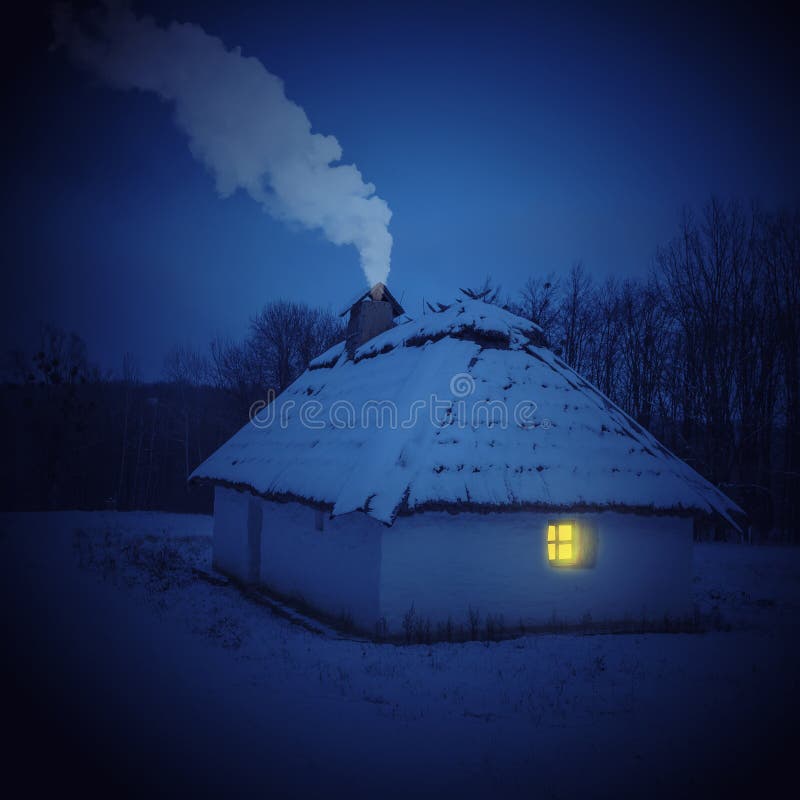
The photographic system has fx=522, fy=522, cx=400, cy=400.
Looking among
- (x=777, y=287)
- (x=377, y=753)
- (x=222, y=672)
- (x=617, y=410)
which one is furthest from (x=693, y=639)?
(x=777, y=287)

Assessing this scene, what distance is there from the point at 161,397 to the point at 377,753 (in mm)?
44656

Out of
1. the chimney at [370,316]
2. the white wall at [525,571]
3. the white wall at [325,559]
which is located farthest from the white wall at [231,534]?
the white wall at [525,571]

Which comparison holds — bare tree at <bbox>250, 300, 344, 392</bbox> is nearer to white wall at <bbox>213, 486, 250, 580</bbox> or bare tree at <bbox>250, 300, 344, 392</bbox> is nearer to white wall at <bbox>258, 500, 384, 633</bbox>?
white wall at <bbox>213, 486, 250, 580</bbox>

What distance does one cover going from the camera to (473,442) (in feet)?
30.5

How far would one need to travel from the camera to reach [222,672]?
653 centimetres

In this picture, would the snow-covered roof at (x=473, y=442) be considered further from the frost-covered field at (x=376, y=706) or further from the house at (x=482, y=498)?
the frost-covered field at (x=376, y=706)

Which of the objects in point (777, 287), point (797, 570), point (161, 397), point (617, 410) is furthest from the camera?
point (161, 397)

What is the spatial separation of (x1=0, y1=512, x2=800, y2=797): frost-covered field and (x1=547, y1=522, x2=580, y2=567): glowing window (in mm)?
1377

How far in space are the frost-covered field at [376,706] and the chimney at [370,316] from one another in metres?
8.73

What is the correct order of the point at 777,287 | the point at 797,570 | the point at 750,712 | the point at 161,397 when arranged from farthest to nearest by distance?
the point at 161,397 < the point at 777,287 < the point at 797,570 < the point at 750,712

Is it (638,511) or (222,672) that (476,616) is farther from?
(222,672)

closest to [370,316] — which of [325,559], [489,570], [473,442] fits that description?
[473,442]

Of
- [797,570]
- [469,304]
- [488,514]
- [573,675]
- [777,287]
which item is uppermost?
[777,287]

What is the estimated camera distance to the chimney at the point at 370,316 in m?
16.1
